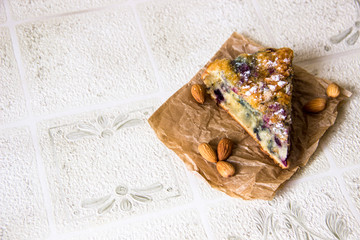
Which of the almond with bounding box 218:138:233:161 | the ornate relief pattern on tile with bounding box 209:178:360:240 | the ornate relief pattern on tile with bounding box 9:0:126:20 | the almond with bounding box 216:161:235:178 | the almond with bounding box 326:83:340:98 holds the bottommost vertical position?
the ornate relief pattern on tile with bounding box 209:178:360:240

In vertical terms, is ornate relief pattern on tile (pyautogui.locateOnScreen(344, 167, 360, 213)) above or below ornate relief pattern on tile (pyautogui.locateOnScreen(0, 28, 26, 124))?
below

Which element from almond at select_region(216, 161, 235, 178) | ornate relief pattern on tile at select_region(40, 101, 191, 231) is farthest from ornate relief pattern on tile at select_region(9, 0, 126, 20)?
almond at select_region(216, 161, 235, 178)

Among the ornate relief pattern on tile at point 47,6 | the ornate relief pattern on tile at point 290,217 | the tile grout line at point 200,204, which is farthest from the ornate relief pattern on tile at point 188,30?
the ornate relief pattern on tile at point 290,217

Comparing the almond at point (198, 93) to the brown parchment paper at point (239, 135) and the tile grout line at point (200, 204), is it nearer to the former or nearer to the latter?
the brown parchment paper at point (239, 135)

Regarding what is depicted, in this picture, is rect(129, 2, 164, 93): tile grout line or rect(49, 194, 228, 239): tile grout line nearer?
rect(49, 194, 228, 239): tile grout line

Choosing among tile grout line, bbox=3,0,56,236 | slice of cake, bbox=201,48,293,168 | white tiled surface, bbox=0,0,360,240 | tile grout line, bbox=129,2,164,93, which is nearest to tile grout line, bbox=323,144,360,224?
white tiled surface, bbox=0,0,360,240

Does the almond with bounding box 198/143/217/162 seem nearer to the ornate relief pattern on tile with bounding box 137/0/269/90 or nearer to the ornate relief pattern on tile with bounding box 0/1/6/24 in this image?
the ornate relief pattern on tile with bounding box 137/0/269/90
